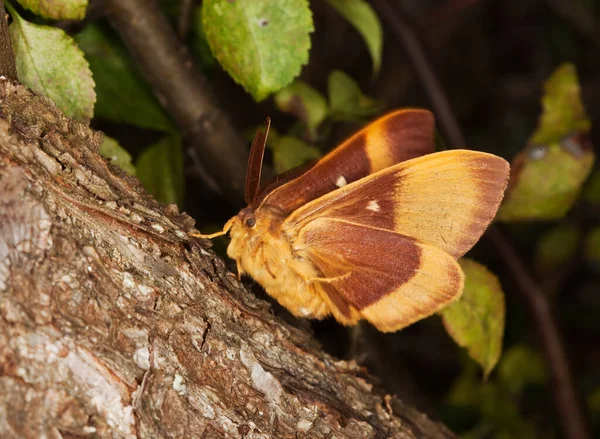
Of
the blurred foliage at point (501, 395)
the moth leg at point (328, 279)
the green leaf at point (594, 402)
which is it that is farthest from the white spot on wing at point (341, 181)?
the green leaf at point (594, 402)

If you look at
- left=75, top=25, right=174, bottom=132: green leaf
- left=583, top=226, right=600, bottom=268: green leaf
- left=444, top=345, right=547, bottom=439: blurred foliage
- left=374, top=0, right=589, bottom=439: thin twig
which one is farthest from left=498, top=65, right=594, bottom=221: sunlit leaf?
left=75, top=25, right=174, bottom=132: green leaf

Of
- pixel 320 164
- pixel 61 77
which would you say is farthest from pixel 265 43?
pixel 61 77

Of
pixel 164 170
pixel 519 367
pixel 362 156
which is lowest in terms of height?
pixel 519 367

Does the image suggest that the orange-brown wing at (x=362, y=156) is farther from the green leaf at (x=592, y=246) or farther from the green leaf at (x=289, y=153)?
the green leaf at (x=592, y=246)

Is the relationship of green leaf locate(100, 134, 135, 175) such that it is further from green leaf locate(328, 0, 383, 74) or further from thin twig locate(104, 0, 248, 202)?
green leaf locate(328, 0, 383, 74)

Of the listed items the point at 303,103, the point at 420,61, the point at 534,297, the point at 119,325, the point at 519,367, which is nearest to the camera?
the point at 119,325

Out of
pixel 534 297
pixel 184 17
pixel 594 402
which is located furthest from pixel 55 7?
pixel 594 402

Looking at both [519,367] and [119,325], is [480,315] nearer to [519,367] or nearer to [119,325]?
[519,367]
